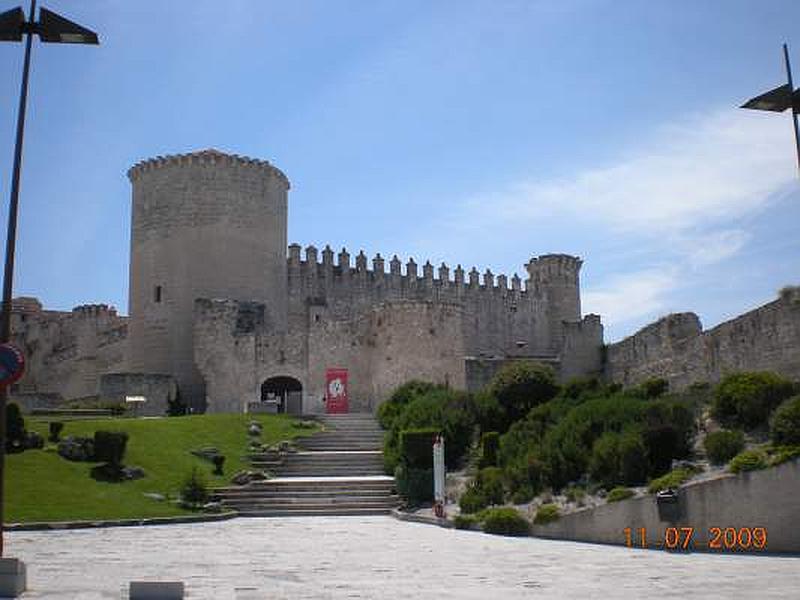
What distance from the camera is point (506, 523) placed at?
15.5 meters

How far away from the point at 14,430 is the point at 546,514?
13.0 meters

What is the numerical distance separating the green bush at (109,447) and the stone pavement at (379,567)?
5179 millimetres

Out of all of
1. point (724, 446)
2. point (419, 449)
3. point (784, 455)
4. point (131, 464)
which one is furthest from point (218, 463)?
point (784, 455)

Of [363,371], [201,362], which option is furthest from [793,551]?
[201,362]

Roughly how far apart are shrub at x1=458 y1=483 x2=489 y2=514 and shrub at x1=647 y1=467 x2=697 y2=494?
4518mm

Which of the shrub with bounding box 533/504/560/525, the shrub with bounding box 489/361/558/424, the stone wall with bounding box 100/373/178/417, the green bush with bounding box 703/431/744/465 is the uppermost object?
the stone wall with bounding box 100/373/178/417

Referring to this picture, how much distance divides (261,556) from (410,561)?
7.00 ft

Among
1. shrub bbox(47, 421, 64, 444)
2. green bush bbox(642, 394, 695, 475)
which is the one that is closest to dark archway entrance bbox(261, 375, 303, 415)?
shrub bbox(47, 421, 64, 444)

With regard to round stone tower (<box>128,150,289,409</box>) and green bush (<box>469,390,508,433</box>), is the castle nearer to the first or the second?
round stone tower (<box>128,150,289,409</box>)

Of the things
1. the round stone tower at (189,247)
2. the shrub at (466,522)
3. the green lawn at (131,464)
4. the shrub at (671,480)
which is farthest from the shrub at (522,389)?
the round stone tower at (189,247)

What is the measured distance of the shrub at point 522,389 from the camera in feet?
79.0

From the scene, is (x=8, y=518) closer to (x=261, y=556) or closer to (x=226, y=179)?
(x=261, y=556)

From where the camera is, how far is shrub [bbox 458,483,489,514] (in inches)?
685

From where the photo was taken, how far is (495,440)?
797 inches
